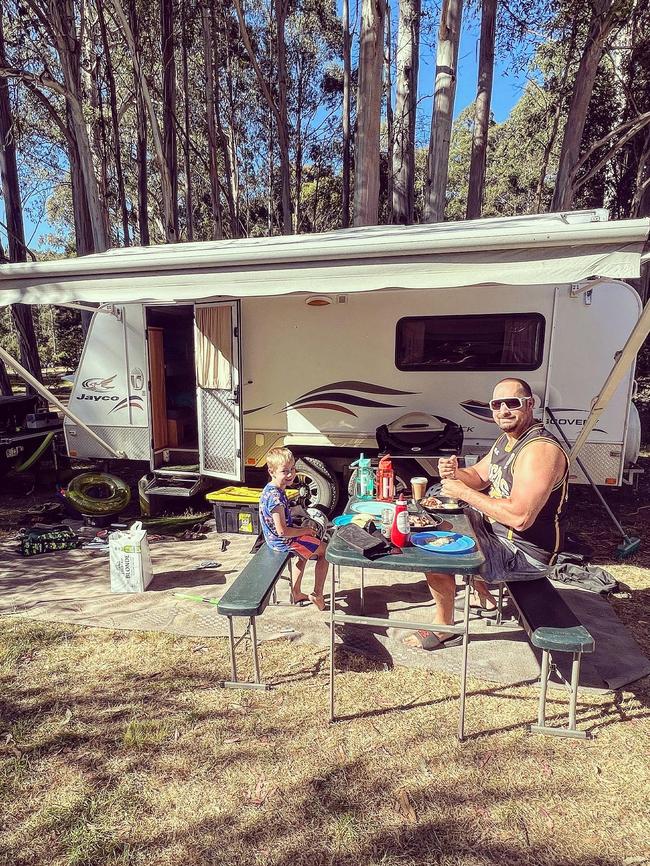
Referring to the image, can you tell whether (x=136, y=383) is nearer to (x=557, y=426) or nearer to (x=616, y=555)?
(x=557, y=426)

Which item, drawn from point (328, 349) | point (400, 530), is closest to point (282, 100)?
point (328, 349)

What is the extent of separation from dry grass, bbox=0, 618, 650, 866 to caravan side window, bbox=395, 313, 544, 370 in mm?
3148

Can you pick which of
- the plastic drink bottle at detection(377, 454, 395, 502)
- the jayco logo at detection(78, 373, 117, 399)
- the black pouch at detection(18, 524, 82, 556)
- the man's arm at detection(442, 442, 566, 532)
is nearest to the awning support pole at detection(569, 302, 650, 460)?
the man's arm at detection(442, 442, 566, 532)

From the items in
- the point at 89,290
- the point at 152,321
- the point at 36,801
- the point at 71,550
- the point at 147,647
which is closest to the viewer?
the point at 36,801

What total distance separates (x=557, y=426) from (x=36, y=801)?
4.65 metres

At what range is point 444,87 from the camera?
8.88 meters

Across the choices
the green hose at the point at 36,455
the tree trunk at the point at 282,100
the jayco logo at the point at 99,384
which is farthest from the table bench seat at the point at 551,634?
the tree trunk at the point at 282,100

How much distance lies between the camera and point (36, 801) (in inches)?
90.1

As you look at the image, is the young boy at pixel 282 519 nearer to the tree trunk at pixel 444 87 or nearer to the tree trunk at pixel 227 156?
the tree trunk at pixel 444 87

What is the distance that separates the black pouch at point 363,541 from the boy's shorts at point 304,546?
785 millimetres

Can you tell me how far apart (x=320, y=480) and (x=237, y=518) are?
0.96 metres

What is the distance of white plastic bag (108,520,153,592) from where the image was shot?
423cm

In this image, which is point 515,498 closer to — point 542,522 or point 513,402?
point 542,522

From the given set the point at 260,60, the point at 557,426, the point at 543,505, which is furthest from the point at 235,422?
the point at 260,60
